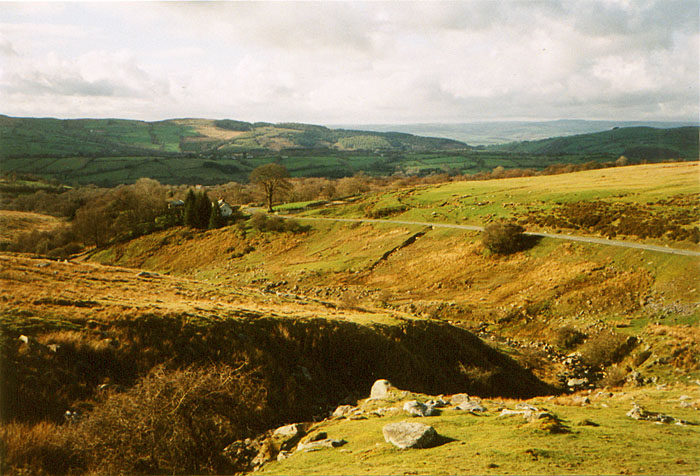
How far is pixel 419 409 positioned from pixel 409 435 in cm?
317

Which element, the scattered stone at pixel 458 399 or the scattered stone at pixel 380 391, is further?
the scattered stone at pixel 380 391

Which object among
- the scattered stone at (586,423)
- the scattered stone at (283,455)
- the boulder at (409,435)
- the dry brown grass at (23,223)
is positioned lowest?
the dry brown grass at (23,223)

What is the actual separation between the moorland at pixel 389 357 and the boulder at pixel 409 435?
0.23 meters

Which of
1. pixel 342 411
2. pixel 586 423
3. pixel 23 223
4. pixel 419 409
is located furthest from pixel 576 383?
pixel 23 223

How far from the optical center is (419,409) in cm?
1280

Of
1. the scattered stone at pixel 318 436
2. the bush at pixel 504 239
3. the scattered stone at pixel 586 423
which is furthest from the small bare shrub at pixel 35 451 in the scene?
the bush at pixel 504 239

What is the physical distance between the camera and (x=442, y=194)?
86938mm

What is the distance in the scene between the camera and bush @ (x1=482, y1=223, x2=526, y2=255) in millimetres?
49906

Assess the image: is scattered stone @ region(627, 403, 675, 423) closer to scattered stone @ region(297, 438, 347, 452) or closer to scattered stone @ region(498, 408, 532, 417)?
scattered stone @ region(498, 408, 532, 417)

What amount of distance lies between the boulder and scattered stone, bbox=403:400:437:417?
254cm

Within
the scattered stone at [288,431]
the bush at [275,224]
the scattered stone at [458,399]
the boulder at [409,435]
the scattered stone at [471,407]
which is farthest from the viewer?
the bush at [275,224]

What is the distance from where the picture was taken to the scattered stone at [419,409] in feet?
41.3

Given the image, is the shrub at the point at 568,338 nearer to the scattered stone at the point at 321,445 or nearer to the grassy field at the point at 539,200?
the grassy field at the point at 539,200

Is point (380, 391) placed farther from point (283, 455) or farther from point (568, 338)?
point (568, 338)
